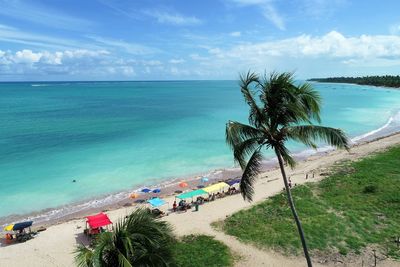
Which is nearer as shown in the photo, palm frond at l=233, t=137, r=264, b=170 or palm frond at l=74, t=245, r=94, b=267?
palm frond at l=74, t=245, r=94, b=267

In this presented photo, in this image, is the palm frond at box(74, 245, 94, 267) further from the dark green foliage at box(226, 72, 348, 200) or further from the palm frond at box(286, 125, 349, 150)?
the palm frond at box(286, 125, 349, 150)

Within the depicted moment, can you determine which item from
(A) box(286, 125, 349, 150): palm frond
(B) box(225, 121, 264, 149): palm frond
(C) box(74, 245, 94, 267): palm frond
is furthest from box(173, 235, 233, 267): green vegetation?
(C) box(74, 245, 94, 267): palm frond

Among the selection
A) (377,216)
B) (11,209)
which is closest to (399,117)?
(377,216)

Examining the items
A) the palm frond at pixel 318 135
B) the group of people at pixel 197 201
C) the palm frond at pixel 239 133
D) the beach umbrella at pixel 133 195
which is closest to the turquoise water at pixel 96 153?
the beach umbrella at pixel 133 195

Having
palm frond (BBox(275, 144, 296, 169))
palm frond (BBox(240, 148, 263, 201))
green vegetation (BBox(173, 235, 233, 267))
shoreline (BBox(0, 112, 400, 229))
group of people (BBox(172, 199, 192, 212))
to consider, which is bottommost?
shoreline (BBox(0, 112, 400, 229))

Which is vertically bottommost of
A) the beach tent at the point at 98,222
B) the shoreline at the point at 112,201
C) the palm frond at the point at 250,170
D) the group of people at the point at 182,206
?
the shoreline at the point at 112,201

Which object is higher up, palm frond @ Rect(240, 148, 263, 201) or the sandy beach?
palm frond @ Rect(240, 148, 263, 201)

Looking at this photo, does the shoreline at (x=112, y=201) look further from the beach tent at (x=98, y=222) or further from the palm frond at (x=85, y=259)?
the palm frond at (x=85, y=259)
